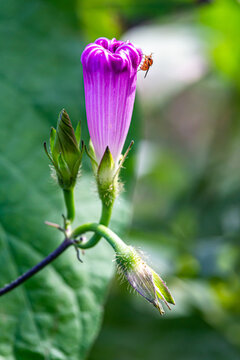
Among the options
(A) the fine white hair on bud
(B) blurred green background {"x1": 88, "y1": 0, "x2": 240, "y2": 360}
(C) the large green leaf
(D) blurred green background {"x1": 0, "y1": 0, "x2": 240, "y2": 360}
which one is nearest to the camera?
(A) the fine white hair on bud

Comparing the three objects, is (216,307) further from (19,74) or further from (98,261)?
(19,74)

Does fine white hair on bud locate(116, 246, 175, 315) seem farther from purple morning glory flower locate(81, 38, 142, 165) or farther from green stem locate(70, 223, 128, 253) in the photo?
purple morning glory flower locate(81, 38, 142, 165)

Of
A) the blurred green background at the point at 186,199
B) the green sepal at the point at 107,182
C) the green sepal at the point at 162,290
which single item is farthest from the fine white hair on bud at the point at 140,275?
the blurred green background at the point at 186,199

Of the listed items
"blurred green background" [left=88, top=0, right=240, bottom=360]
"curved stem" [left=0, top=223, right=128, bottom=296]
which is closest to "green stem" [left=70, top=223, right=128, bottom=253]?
"curved stem" [left=0, top=223, right=128, bottom=296]

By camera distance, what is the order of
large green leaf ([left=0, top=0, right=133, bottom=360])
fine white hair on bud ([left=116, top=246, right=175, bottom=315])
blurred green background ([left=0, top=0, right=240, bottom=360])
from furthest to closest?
blurred green background ([left=0, top=0, right=240, bottom=360]) < large green leaf ([left=0, top=0, right=133, bottom=360]) < fine white hair on bud ([left=116, top=246, right=175, bottom=315])

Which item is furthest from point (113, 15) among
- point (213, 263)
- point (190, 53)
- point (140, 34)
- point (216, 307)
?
point (216, 307)

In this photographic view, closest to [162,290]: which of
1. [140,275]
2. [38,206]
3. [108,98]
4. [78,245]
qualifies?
[140,275]

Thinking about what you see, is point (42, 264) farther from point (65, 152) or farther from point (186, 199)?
point (186, 199)
